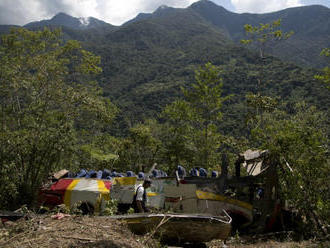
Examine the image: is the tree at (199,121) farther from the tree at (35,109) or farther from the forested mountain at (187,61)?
the forested mountain at (187,61)

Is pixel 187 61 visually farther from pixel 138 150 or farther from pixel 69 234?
pixel 69 234

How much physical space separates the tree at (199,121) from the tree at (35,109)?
426 centimetres

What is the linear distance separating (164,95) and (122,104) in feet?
35.3

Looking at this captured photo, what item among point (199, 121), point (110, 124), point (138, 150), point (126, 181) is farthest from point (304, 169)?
point (138, 150)

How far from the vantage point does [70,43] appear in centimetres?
1698

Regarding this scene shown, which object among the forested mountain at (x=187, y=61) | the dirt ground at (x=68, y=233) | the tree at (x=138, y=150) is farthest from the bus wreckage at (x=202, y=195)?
the forested mountain at (x=187, y=61)

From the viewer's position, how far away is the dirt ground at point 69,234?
190 inches

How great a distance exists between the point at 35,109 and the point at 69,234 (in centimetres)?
1034

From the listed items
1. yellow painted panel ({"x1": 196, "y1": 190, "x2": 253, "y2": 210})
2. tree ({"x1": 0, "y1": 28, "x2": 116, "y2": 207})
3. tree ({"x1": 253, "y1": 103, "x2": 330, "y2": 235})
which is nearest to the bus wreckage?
yellow painted panel ({"x1": 196, "y1": 190, "x2": 253, "y2": 210})

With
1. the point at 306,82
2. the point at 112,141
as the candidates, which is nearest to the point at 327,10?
the point at 306,82

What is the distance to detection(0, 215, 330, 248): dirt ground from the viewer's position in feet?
15.8

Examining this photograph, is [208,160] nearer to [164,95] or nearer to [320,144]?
[320,144]

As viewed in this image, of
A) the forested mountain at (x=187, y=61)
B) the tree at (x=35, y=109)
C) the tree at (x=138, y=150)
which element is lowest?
the tree at (x=138, y=150)

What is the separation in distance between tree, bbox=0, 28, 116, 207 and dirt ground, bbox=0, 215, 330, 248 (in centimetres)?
802
